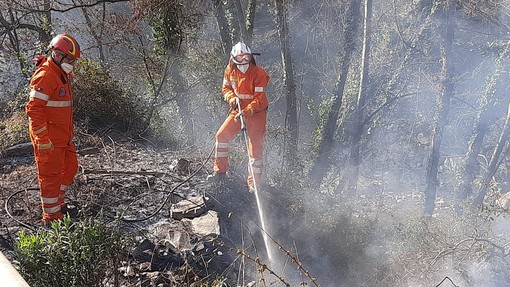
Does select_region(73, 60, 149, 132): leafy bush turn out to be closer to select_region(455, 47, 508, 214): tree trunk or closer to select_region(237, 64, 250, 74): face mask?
select_region(237, 64, 250, 74): face mask

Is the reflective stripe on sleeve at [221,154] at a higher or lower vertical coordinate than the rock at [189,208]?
higher

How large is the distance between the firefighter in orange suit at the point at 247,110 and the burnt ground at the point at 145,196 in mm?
402

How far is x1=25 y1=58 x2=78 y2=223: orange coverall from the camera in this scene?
4.60m

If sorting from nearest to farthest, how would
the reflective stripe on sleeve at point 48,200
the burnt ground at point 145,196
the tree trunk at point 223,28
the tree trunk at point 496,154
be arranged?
the reflective stripe on sleeve at point 48,200, the burnt ground at point 145,196, the tree trunk at point 223,28, the tree trunk at point 496,154

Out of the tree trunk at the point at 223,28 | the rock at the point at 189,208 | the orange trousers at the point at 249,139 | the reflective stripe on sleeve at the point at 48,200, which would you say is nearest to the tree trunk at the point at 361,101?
the tree trunk at the point at 223,28

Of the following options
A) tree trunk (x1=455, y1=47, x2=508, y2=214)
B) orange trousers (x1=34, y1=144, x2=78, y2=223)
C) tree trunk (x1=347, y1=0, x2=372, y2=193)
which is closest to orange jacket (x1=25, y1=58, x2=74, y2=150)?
orange trousers (x1=34, y1=144, x2=78, y2=223)

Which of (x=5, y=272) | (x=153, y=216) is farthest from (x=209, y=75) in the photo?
(x=5, y=272)

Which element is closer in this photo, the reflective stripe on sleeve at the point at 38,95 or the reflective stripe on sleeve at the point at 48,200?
the reflective stripe on sleeve at the point at 38,95

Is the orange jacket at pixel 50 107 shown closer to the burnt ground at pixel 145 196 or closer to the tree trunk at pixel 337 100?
the burnt ground at pixel 145 196

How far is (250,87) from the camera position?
612 centimetres

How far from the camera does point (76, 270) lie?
9.86ft

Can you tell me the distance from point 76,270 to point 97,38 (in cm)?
918

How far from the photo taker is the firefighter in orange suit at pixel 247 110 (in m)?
5.95

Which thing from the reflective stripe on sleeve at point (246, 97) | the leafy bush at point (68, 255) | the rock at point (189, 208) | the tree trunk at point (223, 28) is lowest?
the rock at point (189, 208)
